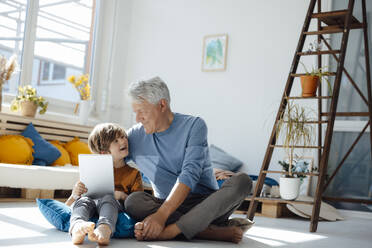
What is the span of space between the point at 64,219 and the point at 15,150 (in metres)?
2.09

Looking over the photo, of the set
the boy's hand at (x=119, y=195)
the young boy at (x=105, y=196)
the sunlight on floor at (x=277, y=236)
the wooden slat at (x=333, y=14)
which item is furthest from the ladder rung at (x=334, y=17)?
the boy's hand at (x=119, y=195)

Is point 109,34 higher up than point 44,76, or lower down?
higher up

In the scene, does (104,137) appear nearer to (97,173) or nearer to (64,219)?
(97,173)

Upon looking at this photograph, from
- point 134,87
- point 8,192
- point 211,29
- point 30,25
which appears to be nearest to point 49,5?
point 30,25

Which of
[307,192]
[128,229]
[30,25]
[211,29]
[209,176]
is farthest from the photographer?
[211,29]

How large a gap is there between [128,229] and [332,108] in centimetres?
184

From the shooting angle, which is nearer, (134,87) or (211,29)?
(134,87)

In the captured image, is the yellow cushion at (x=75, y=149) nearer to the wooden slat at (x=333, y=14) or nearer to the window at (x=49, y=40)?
the window at (x=49, y=40)

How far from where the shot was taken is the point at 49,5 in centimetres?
552

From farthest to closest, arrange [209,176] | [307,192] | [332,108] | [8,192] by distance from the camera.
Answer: [307,192] → [8,192] → [332,108] → [209,176]

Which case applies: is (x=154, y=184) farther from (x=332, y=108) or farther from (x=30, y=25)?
(x=30, y=25)

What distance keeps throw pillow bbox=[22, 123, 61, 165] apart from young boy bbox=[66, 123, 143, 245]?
215 cm

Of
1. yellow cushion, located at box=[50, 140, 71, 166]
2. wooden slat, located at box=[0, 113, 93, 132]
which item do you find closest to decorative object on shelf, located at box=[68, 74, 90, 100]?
wooden slat, located at box=[0, 113, 93, 132]

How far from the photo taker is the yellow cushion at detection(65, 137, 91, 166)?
5012mm
